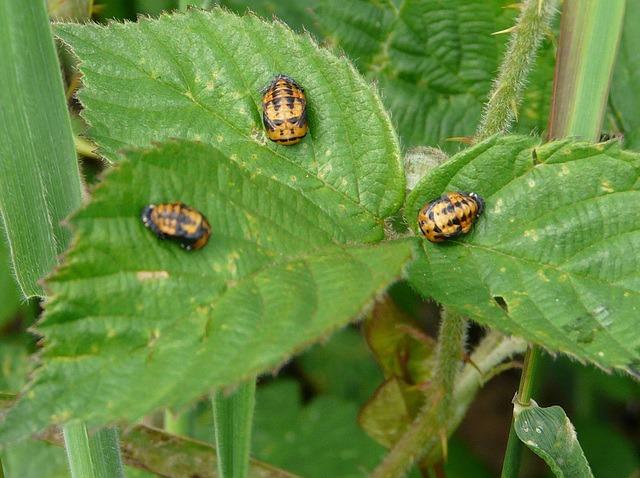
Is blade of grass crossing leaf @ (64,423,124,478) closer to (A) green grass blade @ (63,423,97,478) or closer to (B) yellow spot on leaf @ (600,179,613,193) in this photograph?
(A) green grass blade @ (63,423,97,478)

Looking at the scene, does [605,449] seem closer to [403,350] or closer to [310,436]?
[310,436]

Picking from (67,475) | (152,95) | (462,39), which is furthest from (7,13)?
(67,475)

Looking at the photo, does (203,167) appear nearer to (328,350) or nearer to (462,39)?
(462,39)

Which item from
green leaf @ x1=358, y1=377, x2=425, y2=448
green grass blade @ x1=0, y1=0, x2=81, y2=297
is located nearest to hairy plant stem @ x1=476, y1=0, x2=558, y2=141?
green leaf @ x1=358, y1=377, x2=425, y2=448

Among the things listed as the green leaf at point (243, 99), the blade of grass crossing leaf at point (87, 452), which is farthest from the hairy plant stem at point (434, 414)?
the blade of grass crossing leaf at point (87, 452)

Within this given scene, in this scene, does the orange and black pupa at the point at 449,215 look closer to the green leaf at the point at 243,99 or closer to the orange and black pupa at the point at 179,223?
the green leaf at the point at 243,99

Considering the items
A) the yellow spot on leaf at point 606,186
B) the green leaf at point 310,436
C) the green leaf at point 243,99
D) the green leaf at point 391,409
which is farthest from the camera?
the green leaf at point 310,436
